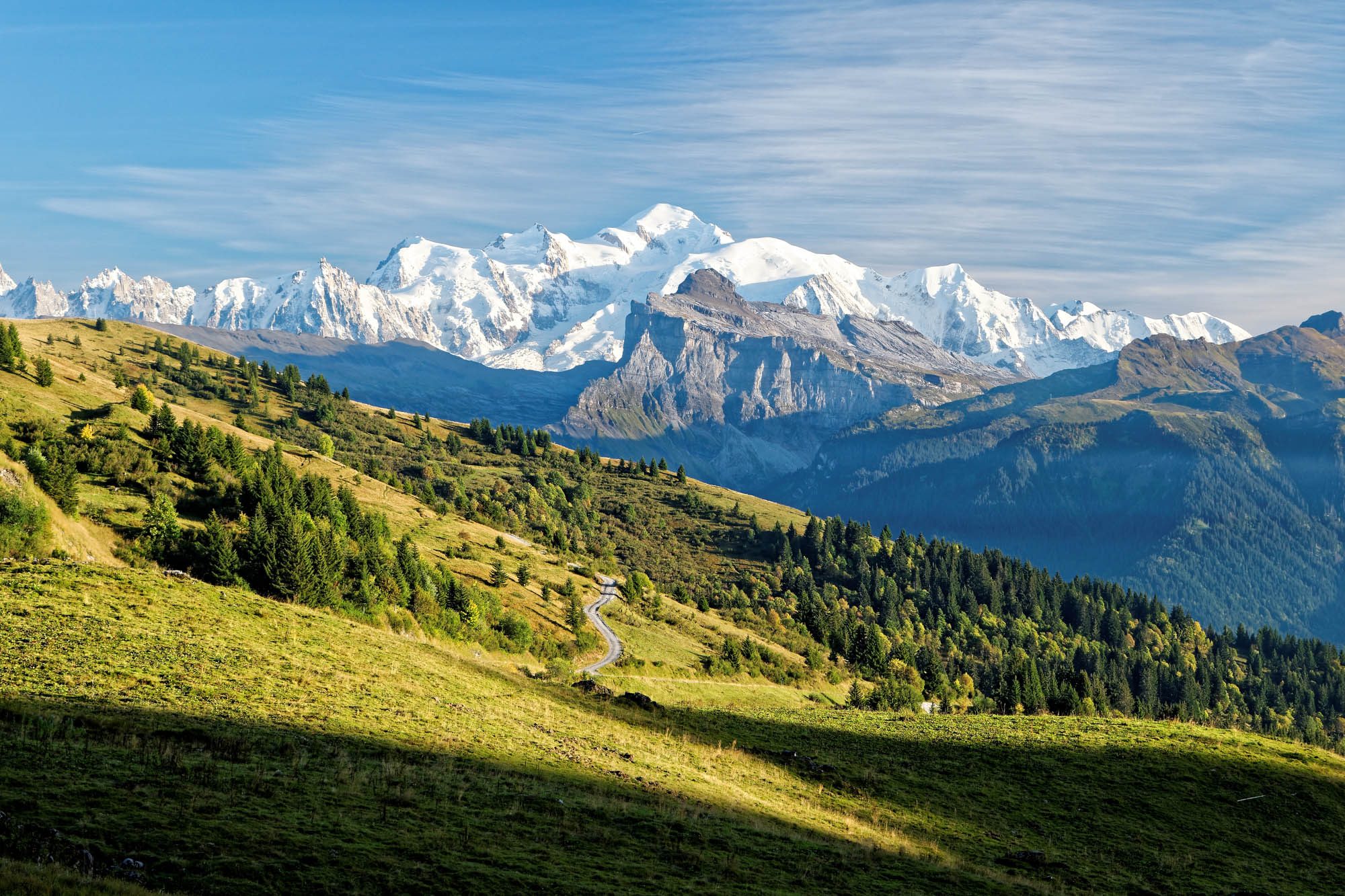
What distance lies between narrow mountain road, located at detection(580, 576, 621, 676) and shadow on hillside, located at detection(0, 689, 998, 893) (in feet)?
171

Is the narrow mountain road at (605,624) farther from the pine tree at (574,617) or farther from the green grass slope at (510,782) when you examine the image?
the green grass slope at (510,782)

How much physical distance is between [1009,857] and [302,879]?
3038 centimetres

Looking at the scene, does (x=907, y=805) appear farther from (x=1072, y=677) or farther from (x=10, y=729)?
(x=1072, y=677)

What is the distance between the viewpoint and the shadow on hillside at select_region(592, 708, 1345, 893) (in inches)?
1732


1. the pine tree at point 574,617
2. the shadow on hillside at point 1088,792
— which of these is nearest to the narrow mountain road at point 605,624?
the pine tree at point 574,617

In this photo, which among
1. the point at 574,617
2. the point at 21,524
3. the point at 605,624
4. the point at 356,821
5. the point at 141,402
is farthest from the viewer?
the point at 605,624

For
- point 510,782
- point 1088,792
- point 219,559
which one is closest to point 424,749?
point 510,782

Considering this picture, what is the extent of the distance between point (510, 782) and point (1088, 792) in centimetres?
3551

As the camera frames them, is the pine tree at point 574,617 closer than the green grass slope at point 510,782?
No

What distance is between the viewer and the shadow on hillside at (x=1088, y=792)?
44.0 metres

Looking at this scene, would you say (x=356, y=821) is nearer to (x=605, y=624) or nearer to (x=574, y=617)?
(x=574, y=617)

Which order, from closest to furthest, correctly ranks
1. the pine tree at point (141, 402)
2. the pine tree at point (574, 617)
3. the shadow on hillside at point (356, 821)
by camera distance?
the shadow on hillside at point (356, 821) → the pine tree at point (574, 617) → the pine tree at point (141, 402)

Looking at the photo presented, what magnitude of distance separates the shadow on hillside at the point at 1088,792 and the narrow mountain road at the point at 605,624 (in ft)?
90.6

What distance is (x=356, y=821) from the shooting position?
28.2m
